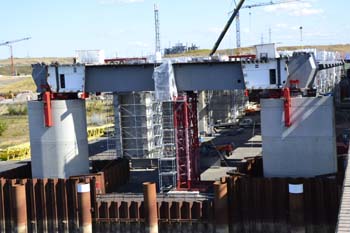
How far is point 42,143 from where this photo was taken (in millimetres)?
36188

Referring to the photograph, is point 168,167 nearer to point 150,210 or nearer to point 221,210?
point 150,210

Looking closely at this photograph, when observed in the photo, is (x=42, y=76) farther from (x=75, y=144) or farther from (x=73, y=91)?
(x=75, y=144)

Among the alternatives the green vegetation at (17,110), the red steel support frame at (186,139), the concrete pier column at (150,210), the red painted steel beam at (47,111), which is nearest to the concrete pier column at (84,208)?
the concrete pier column at (150,210)

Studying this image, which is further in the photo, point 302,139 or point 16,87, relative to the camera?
point 16,87

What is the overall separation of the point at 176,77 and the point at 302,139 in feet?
26.0

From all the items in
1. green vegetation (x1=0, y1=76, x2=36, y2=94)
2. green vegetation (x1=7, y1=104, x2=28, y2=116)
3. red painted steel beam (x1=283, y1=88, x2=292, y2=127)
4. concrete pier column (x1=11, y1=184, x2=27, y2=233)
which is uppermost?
green vegetation (x1=0, y1=76, x2=36, y2=94)

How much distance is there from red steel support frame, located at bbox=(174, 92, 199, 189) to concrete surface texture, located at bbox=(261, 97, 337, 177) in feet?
16.6

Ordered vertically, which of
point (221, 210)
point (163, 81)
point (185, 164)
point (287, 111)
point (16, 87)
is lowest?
point (221, 210)

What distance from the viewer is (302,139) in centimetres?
3150

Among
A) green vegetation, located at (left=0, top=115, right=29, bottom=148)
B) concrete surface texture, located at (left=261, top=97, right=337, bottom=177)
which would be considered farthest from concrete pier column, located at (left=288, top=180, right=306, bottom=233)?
green vegetation, located at (left=0, top=115, right=29, bottom=148)

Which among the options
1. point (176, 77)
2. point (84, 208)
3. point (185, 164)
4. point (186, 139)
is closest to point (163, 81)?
point (176, 77)

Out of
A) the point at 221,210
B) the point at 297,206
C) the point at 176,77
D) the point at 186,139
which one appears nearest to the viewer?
the point at 297,206

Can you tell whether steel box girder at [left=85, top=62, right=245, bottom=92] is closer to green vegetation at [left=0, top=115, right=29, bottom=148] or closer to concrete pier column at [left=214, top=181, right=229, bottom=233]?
concrete pier column at [left=214, top=181, right=229, bottom=233]

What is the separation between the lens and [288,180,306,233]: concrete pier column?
29.2 meters
